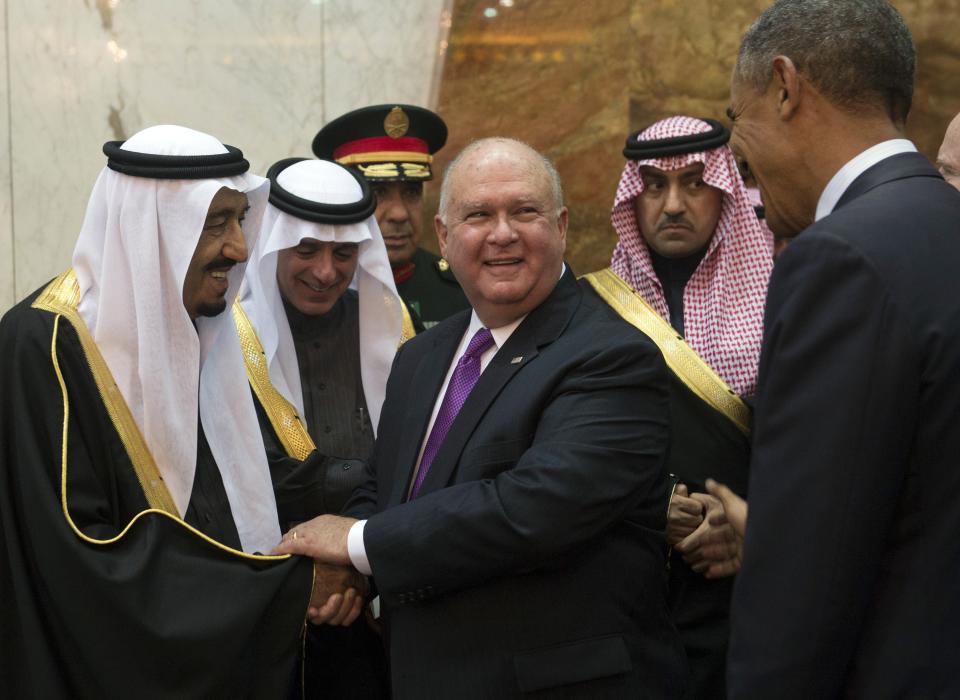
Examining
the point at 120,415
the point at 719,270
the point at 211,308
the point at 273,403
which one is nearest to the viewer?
the point at 120,415

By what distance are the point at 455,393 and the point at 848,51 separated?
138cm

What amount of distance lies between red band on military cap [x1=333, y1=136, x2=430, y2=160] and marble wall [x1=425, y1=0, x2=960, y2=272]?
0.66 meters

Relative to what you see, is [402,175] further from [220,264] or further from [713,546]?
[713,546]

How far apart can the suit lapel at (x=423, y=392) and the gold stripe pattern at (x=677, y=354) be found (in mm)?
523

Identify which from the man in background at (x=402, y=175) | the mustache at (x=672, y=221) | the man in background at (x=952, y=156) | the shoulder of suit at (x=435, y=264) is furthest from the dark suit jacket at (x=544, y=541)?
the shoulder of suit at (x=435, y=264)

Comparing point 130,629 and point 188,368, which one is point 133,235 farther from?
point 130,629

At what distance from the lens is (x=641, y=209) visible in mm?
3797

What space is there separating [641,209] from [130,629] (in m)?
2.12

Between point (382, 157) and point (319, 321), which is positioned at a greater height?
point (382, 157)

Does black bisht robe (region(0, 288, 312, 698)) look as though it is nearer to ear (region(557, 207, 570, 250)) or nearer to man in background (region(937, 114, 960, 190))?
ear (region(557, 207, 570, 250))

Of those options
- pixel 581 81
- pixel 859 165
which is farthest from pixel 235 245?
pixel 581 81

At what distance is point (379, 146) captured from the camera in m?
4.91

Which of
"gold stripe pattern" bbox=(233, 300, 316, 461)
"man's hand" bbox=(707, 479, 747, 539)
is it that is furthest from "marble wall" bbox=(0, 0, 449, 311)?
"man's hand" bbox=(707, 479, 747, 539)

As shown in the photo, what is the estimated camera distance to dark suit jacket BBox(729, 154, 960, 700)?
5.17 feet
